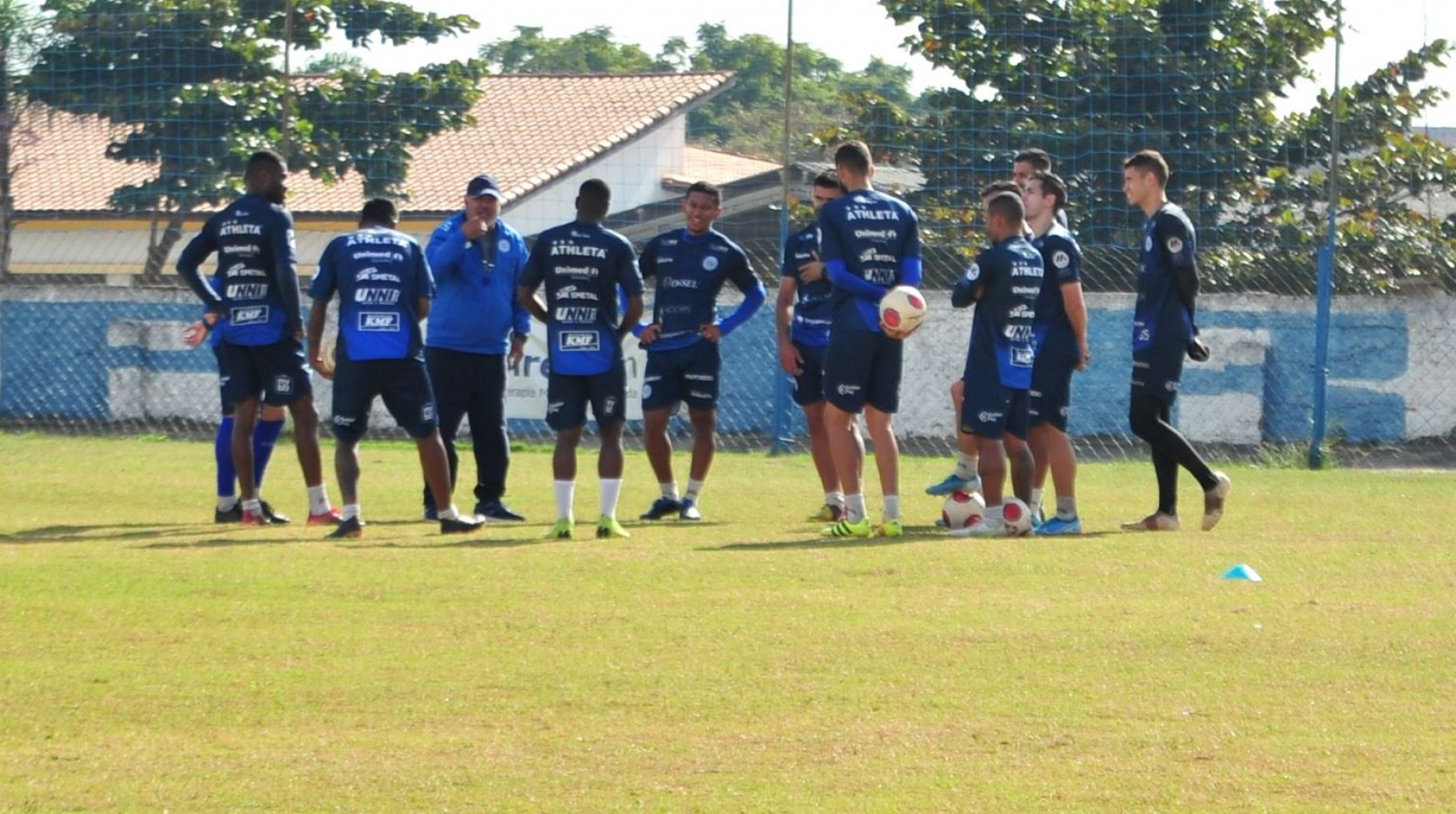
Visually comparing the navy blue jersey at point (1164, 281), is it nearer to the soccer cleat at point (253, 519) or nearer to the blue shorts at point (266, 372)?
the blue shorts at point (266, 372)

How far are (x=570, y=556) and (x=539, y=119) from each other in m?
20.3

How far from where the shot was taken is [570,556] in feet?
30.2

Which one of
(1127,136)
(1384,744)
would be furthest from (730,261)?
(1127,136)

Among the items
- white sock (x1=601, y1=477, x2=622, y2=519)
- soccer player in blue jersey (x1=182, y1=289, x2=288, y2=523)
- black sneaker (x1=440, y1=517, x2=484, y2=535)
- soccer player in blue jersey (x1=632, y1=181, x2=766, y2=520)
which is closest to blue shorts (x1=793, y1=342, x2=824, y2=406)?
soccer player in blue jersey (x1=632, y1=181, x2=766, y2=520)

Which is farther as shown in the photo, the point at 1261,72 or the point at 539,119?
the point at 539,119

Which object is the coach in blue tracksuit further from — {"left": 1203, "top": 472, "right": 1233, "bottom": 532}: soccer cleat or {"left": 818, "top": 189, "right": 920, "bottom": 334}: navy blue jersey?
{"left": 1203, "top": 472, "right": 1233, "bottom": 532}: soccer cleat

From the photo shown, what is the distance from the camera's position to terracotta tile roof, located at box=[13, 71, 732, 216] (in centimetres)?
2014

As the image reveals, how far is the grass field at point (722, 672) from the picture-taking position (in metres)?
5.02

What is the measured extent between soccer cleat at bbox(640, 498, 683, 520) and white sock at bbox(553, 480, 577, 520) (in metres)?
1.43

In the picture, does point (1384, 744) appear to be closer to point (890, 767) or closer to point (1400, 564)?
point (890, 767)

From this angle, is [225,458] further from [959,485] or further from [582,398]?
[959,485]

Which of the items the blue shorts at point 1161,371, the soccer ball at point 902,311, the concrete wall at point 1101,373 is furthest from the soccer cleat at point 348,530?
the concrete wall at point 1101,373

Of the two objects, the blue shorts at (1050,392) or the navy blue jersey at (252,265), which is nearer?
the blue shorts at (1050,392)

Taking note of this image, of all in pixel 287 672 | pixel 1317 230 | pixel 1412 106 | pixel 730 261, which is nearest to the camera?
pixel 287 672
